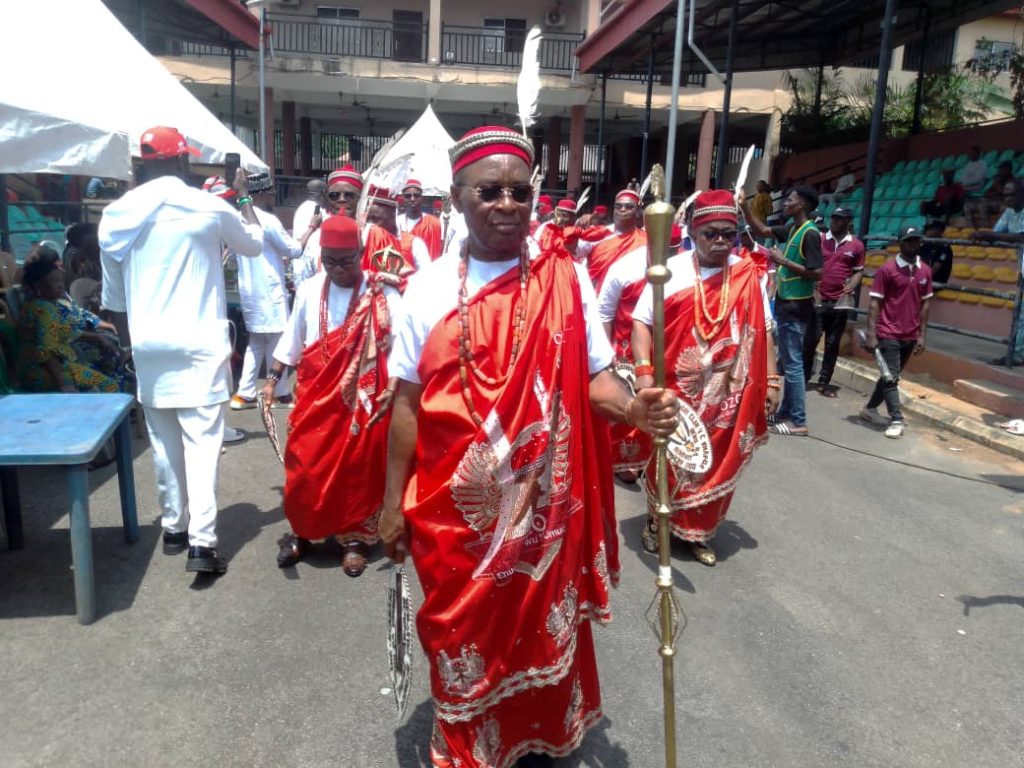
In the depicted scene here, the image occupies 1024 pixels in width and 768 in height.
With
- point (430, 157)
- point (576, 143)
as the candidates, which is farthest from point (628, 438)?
point (576, 143)

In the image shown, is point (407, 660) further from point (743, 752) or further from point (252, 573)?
point (252, 573)

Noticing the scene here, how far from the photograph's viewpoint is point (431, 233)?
26.9 ft

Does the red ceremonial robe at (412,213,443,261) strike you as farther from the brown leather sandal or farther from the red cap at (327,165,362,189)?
the brown leather sandal

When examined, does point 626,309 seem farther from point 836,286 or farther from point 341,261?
point 836,286

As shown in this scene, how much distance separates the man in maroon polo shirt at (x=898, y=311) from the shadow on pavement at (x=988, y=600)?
11.0 feet

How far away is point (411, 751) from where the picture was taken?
2.85 meters

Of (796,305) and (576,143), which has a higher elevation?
(576,143)

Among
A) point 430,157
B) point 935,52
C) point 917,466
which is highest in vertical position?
point 935,52

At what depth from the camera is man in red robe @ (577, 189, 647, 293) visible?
7059mm

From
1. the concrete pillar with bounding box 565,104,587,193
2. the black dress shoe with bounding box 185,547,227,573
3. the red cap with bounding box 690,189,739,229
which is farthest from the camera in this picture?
the concrete pillar with bounding box 565,104,587,193

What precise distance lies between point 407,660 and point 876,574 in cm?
305

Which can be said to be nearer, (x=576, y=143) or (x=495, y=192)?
(x=495, y=192)

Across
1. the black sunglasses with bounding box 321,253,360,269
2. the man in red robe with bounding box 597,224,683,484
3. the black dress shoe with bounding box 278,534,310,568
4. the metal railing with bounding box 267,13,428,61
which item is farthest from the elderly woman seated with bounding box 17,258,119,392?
the metal railing with bounding box 267,13,428,61

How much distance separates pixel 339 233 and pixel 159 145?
0.94 meters
